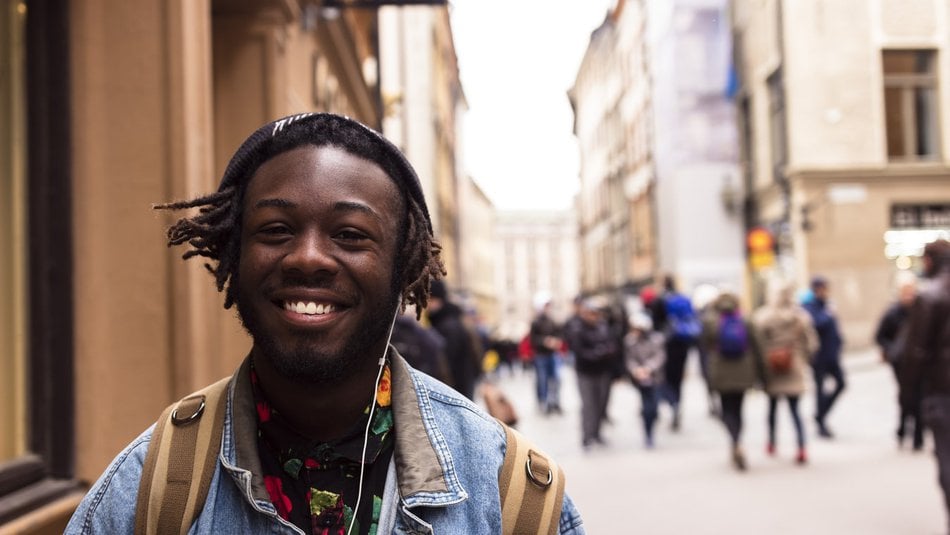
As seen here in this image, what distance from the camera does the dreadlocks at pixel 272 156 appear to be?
5.74ft

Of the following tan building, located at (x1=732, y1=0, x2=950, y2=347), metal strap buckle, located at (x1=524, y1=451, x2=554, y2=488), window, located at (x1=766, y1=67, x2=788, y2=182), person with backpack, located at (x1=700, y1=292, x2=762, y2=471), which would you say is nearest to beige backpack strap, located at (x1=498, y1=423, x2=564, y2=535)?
metal strap buckle, located at (x1=524, y1=451, x2=554, y2=488)

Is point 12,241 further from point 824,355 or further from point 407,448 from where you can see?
point 824,355

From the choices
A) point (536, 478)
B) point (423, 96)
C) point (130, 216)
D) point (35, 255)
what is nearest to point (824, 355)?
point (130, 216)

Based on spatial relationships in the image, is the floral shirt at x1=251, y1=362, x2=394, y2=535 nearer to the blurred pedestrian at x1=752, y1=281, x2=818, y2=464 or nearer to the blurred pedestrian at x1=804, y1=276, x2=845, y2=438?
the blurred pedestrian at x1=752, y1=281, x2=818, y2=464

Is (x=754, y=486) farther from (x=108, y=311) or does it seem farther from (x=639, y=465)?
(x=108, y=311)

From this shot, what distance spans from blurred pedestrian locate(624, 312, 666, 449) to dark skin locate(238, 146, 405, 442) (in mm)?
10414

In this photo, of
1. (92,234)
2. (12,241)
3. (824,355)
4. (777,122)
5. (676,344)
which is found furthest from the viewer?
(777,122)

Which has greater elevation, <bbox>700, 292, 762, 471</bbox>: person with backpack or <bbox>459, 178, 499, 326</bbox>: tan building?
<bbox>459, 178, 499, 326</bbox>: tan building

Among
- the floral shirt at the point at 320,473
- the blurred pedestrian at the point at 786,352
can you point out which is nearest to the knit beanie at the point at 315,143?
the floral shirt at the point at 320,473

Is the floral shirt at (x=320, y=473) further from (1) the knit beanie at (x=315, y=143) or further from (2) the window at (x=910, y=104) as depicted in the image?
(2) the window at (x=910, y=104)

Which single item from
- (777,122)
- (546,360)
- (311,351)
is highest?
Answer: (777,122)

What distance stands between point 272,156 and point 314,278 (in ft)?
0.74

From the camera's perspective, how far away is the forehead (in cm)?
168

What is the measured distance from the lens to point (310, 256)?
165 centimetres
